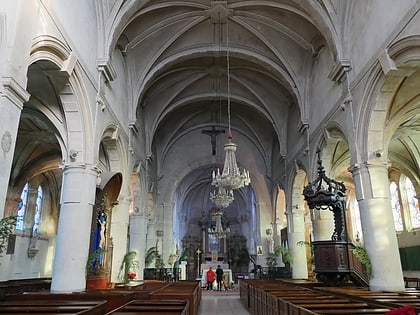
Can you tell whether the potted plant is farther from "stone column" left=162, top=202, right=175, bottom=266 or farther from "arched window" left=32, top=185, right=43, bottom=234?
"stone column" left=162, top=202, right=175, bottom=266

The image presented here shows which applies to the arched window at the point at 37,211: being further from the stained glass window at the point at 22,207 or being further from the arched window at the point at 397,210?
the arched window at the point at 397,210

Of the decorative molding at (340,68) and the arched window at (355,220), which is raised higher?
the decorative molding at (340,68)

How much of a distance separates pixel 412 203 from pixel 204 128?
11710mm

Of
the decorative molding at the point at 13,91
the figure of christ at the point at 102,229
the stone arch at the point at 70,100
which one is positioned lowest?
the figure of christ at the point at 102,229

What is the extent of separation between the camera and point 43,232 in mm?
16125

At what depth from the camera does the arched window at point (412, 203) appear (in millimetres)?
15609

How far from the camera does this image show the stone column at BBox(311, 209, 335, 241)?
1171cm

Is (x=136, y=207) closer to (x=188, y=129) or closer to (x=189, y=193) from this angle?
(x=188, y=129)

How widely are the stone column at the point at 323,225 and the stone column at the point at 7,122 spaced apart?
9.81m

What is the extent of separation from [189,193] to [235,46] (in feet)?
65.9

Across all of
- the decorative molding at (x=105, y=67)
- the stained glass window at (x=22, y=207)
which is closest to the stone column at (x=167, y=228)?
the stained glass window at (x=22, y=207)

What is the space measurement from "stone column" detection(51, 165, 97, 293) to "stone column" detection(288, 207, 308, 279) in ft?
31.9

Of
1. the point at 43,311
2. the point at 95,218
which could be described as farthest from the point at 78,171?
the point at 43,311

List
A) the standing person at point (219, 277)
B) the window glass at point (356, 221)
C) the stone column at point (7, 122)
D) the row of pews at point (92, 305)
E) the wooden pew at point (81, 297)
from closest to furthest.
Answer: the row of pews at point (92, 305) → the stone column at point (7, 122) → the wooden pew at point (81, 297) → the standing person at point (219, 277) → the window glass at point (356, 221)
